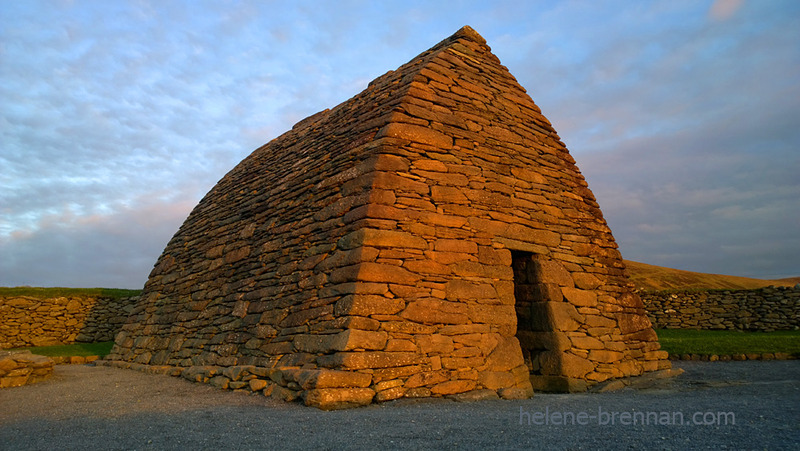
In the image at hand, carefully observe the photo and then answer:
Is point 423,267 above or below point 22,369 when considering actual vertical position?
above

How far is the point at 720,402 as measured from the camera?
18.0 ft

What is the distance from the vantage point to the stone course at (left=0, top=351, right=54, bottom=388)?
7.90m

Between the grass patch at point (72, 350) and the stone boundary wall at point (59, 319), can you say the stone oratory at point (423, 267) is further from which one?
the stone boundary wall at point (59, 319)

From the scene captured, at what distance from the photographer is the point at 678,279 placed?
27.7 meters

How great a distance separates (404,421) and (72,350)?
1503cm

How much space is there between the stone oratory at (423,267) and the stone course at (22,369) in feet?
6.68

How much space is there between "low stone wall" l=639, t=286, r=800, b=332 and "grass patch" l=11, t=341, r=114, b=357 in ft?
66.7

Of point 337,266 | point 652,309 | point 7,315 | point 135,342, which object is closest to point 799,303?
point 652,309

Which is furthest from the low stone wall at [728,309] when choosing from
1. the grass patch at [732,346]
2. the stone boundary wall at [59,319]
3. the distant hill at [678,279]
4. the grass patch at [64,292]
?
the grass patch at [64,292]

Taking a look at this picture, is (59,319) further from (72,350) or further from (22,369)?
(22,369)

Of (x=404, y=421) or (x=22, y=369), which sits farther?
(x=22, y=369)

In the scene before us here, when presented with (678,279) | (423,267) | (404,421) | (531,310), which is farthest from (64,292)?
(678,279)

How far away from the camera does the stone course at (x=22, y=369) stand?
790 cm

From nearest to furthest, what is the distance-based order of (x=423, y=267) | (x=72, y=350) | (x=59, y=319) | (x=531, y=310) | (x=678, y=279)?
(x=423, y=267)
(x=531, y=310)
(x=72, y=350)
(x=59, y=319)
(x=678, y=279)
